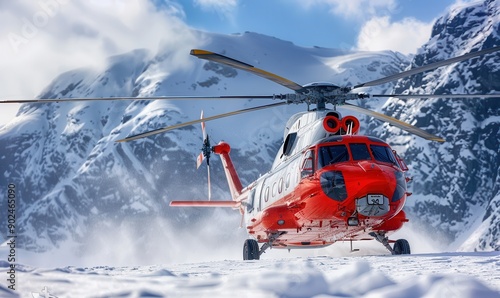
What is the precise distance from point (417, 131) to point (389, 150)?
90cm

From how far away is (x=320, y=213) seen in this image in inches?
617

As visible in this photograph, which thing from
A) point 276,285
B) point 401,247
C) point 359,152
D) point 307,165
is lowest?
point 276,285

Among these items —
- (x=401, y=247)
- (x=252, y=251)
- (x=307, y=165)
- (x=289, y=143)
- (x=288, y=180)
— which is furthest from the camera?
(x=289, y=143)

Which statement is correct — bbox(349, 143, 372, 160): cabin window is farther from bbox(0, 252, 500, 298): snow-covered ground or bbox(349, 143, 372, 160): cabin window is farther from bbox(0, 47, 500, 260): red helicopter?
bbox(0, 252, 500, 298): snow-covered ground

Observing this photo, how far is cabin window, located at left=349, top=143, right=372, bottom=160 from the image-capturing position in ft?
49.8

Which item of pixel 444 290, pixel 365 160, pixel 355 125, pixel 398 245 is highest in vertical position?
pixel 355 125

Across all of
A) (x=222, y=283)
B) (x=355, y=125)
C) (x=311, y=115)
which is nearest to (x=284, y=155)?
(x=311, y=115)

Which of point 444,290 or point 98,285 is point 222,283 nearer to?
point 98,285

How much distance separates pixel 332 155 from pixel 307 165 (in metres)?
0.78

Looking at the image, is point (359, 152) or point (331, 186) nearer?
point (331, 186)

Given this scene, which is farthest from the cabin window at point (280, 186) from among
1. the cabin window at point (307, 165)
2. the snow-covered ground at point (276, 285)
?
the snow-covered ground at point (276, 285)

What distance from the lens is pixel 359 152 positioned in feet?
50.2

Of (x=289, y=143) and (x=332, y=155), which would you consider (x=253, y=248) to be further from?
(x=332, y=155)

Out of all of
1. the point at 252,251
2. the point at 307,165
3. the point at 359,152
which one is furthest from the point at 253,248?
the point at 359,152
